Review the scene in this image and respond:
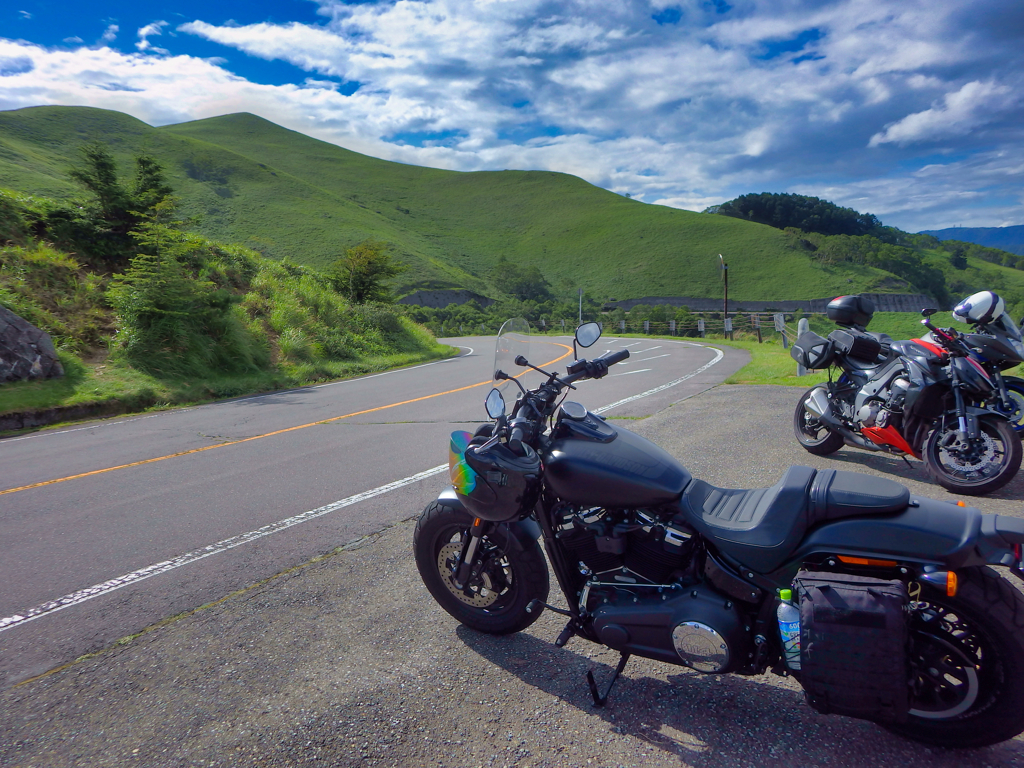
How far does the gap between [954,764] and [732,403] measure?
7.06 metres

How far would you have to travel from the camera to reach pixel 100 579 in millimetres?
3916

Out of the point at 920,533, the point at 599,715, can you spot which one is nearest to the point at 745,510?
the point at 920,533

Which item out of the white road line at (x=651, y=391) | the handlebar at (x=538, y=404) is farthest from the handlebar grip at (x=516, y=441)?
the white road line at (x=651, y=391)

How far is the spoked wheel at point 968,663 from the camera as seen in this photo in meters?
1.98

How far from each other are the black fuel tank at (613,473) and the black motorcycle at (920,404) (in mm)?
3514

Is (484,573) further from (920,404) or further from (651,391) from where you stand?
(651,391)

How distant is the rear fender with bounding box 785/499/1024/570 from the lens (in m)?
1.97

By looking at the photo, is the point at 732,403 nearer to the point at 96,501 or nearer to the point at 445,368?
the point at 96,501

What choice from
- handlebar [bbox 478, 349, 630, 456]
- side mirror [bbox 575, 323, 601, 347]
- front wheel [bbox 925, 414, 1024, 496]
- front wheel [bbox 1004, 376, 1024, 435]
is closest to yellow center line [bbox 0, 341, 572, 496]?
handlebar [bbox 478, 349, 630, 456]

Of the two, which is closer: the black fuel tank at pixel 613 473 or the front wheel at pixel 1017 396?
the black fuel tank at pixel 613 473

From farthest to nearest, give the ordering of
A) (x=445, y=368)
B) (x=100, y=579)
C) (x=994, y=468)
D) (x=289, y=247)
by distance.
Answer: (x=289, y=247), (x=445, y=368), (x=994, y=468), (x=100, y=579)

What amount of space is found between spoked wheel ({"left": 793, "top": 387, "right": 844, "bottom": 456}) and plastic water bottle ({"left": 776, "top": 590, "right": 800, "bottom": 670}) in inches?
165

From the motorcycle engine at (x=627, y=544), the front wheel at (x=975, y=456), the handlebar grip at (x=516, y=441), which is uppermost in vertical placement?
the handlebar grip at (x=516, y=441)

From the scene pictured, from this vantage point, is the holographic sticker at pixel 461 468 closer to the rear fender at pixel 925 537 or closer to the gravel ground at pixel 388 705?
the gravel ground at pixel 388 705
